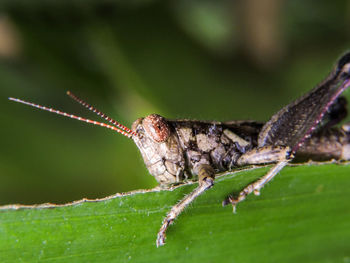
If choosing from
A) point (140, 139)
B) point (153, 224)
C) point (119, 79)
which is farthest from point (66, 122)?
point (153, 224)

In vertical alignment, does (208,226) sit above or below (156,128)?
below

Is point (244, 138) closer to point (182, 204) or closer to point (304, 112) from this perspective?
point (304, 112)

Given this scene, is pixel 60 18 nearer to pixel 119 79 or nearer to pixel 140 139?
pixel 119 79

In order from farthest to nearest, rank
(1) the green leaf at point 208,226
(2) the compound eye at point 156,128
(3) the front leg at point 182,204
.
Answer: (2) the compound eye at point 156,128
(3) the front leg at point 182,204
(1) the green leaf at point 208,226

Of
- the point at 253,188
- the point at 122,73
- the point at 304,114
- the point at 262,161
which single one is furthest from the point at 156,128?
the point at 122,73

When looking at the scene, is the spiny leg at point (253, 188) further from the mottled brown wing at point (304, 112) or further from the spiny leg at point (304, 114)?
the mottled brown wing at point (304, 112)

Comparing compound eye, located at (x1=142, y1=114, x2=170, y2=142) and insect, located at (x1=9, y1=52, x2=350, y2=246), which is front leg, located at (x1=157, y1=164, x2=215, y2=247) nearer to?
insect, located at (x1=9, y1=52, x2=350, y2=246)

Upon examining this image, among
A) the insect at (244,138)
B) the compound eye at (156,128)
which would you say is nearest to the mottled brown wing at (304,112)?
the insect at (244,138)
